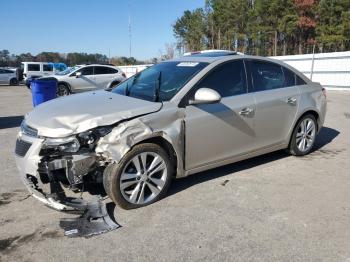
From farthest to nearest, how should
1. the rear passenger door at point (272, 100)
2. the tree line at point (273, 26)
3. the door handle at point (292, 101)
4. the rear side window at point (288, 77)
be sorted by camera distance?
the tree line at point (273, 26) < the rear side window at point (288, 77) < the door handle at point (292, 101) < the rear passenger door at point (272, 100)

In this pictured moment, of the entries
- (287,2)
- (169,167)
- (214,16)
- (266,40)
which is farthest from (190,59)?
(214,16)

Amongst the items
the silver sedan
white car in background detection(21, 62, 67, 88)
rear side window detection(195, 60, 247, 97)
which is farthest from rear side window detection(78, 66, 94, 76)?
rear side window detection(195, 60, 247, 97)

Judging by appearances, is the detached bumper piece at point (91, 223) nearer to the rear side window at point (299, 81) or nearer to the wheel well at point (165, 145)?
the wheel well at point (165, 145)

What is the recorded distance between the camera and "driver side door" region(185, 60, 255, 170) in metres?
4.61

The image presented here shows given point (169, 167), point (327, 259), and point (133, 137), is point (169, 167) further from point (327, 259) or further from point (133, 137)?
point (327, 259)

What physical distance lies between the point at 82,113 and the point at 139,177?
95cm

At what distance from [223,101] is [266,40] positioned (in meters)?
45.6

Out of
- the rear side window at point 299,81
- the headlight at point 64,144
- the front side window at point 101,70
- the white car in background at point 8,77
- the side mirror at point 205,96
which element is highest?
the rear side window at point 299,81

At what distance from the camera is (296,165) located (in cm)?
592

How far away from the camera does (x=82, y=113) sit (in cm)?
411

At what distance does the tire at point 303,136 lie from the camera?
6.16m

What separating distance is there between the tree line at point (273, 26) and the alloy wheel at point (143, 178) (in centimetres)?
3242

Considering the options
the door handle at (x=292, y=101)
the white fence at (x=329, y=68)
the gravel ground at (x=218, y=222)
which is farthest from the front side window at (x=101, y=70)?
the door handle at (x=292, y=101)

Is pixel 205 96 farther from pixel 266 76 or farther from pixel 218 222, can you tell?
pixel 266 76
